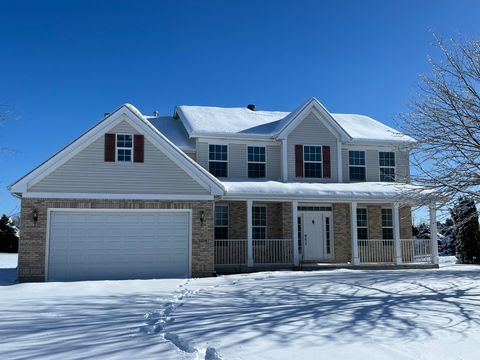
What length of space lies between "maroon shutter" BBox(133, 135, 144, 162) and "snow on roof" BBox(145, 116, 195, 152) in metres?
3.47

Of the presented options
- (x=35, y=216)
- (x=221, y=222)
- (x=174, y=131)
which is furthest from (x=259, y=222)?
(x=35, y=216)

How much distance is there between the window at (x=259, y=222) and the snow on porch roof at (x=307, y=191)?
1.41 metres

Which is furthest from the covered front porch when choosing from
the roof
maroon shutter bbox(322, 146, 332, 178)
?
the roof

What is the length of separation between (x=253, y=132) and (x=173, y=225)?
241 inches

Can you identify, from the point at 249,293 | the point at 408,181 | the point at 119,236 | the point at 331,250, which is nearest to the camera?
the point at 249,293

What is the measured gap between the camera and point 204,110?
22.1 m

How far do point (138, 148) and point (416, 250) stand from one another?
482 inches

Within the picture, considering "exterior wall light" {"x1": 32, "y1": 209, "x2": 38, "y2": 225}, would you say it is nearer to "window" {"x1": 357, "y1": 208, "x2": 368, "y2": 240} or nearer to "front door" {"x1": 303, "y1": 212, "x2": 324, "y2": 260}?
"front door" {"x1": 303, "y1": 212, "x2": 324, "y2": 260}

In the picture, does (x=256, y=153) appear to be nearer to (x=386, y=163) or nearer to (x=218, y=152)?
(x=218, y=152)

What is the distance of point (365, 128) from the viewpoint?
2259 cm

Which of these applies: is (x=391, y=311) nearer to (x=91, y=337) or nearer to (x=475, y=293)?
(x=475, y=293)

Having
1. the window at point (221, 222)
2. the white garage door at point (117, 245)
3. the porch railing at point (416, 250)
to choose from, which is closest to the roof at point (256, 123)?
the window at point (221, 222)

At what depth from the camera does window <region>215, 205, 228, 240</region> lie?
19109mm

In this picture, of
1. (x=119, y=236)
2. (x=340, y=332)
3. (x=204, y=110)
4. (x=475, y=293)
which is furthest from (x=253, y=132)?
(x=340, y=332)
